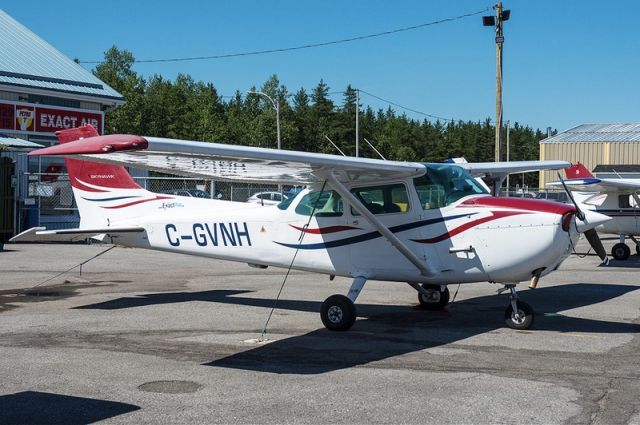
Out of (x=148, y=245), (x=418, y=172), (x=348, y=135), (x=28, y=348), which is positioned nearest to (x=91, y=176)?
(x=148, y=245)

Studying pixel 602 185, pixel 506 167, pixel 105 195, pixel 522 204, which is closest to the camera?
pixel 522 204

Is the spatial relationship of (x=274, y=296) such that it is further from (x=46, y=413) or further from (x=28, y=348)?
(x=46, y=413)

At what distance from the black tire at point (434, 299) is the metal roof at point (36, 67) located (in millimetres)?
23606

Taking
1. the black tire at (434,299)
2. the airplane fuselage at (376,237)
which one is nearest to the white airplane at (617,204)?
the black tire at (434,299)

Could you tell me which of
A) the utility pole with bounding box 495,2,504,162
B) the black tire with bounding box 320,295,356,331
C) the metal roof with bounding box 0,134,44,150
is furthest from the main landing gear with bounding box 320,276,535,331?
the metal roof with bounding box 0,134,44,150

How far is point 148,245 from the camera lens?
12.4 meters

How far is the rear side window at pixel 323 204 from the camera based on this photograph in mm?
10891

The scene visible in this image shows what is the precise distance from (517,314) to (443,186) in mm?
1850

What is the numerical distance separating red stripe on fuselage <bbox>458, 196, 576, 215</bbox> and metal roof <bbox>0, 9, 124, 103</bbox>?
25.0 metres

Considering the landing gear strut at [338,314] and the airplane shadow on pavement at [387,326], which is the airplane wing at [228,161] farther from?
the airplane shadow on pavement at [387,326]

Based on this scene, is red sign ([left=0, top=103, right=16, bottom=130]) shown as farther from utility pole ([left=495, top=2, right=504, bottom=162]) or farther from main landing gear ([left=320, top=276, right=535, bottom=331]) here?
main landing gear ([left=320, top=276, right=535, bottom=331])

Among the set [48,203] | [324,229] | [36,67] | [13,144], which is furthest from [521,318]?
[36,67]

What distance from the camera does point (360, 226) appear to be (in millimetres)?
10672

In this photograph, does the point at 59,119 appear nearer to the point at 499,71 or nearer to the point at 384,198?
the point at 499,71
